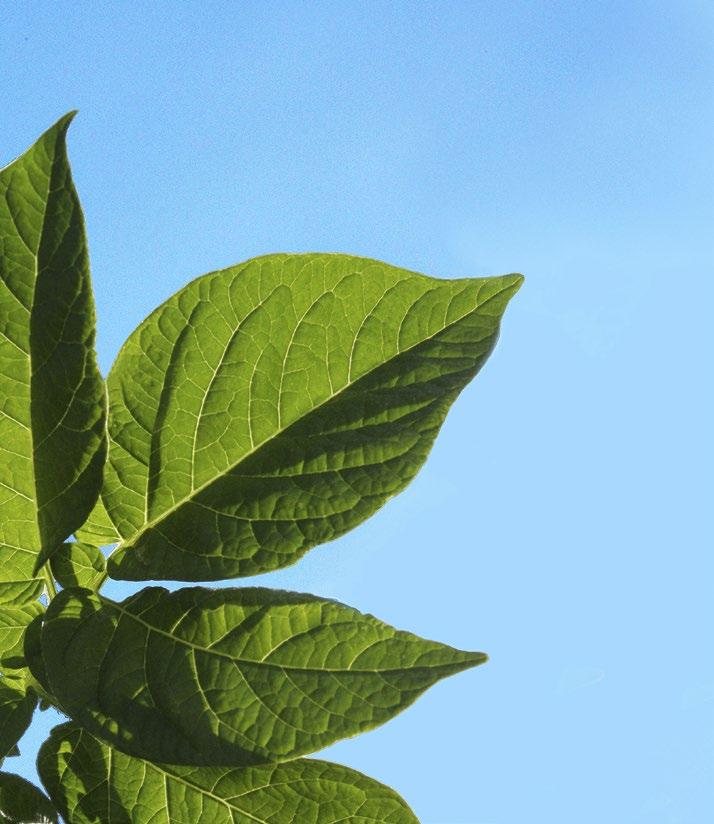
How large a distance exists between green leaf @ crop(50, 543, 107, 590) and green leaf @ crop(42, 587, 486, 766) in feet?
0.09

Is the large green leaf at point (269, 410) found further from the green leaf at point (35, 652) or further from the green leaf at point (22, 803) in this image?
the green leaf at point (22, 803)

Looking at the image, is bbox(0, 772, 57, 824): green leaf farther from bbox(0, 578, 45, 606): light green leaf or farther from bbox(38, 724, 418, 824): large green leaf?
bbox(0, 578, 45, 606): light green leaf

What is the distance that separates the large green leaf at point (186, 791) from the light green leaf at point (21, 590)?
100 millimetres

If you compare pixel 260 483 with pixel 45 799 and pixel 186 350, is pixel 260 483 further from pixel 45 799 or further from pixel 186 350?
pixel 45 799

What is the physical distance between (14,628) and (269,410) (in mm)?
221

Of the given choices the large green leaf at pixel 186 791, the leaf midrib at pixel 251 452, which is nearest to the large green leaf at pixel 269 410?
the leaf midrib at pixel 251 452

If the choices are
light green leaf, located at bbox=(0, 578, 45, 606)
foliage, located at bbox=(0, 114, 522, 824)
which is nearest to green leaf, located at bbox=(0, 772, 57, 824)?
foliage, located at bbox=(0, 114, 522, 824)

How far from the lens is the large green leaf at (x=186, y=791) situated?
669 millimetres

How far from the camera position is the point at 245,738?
59 centimetres

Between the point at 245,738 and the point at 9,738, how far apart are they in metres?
0.15

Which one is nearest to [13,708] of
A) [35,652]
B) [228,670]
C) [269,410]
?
[35,652]

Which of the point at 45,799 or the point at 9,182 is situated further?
the point at 45,799

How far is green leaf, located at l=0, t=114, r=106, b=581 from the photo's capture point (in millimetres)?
561

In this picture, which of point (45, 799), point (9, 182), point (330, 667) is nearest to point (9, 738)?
point (45, 799)
